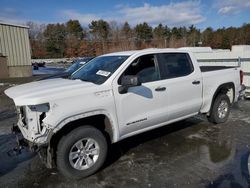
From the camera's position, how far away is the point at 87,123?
13.1 ft

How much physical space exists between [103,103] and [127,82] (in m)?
0.52

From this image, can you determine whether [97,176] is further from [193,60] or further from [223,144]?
[193,60]

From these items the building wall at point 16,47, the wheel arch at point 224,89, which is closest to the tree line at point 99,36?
the building wall at point 16,47

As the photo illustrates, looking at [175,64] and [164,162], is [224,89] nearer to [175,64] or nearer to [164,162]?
[175,64]

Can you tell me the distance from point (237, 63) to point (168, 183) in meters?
7.70

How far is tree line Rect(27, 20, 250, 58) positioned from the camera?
7006cm

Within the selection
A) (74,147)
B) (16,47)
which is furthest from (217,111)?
(16,47)

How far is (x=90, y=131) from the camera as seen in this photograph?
12.7 feet

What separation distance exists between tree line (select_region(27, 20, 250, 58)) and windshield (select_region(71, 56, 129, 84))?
6063cm

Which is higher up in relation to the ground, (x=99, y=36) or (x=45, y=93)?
(x=99, y=36)

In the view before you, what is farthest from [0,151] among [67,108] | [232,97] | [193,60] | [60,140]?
[232,97]

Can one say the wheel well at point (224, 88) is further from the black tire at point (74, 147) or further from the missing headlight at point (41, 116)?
the missing headlight at point (41, 116)

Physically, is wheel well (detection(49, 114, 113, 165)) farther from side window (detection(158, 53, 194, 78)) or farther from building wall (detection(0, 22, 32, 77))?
building wall (detection(0, 22, 32, 77))

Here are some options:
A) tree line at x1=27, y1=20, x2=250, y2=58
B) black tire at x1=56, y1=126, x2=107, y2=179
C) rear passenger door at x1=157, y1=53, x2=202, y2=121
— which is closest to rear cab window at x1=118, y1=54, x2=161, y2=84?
rear passenger door at x1=157, y1=53, x2=202, y2=121
